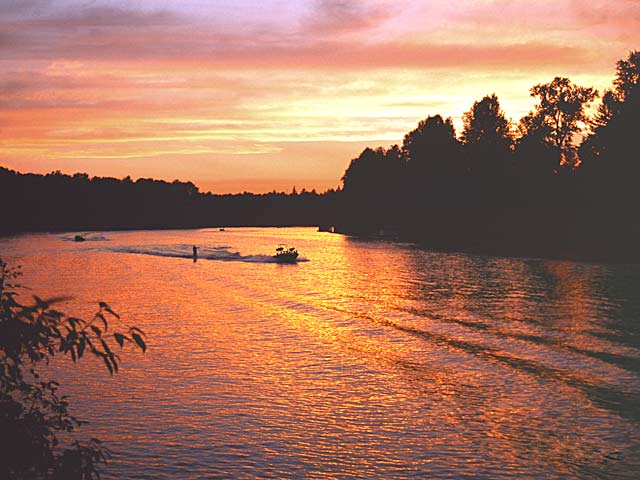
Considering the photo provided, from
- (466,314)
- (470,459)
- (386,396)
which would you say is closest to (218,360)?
(386,396)

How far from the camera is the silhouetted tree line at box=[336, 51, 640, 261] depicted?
91375 millimetres

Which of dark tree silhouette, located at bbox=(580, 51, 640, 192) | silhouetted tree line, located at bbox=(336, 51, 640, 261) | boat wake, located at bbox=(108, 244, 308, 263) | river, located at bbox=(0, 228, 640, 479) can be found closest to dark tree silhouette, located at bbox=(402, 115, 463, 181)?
silhouetted tree line, located at bbox=(336, 51, 640, 261)

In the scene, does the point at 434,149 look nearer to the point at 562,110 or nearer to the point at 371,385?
the point at 562,110

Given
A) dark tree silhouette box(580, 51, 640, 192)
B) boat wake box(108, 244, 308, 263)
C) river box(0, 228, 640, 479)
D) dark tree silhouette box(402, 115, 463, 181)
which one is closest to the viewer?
river box(0, 228, 640, 479)

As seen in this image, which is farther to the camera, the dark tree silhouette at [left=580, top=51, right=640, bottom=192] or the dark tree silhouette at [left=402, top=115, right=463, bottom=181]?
the dark tree silhouette at [left=402, top=115, right=463, bottom=181]

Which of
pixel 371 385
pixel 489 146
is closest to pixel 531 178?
pixel 489 146

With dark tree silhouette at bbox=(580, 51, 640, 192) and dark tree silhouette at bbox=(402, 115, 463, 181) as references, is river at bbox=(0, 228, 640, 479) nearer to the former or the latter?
dark tree silhouette at bbox=(580, 51, 640, 192)

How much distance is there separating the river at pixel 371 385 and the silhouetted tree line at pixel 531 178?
47.6 meters

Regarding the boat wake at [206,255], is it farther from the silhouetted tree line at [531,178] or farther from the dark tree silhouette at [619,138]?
the dark tree silhouette at [619,138]

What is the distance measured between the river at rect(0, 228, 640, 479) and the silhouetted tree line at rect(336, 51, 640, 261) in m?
47.6

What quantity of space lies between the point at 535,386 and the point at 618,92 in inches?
3430

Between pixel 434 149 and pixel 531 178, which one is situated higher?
pixel 434 149

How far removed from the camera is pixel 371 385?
67.9ft

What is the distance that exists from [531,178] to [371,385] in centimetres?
10186
